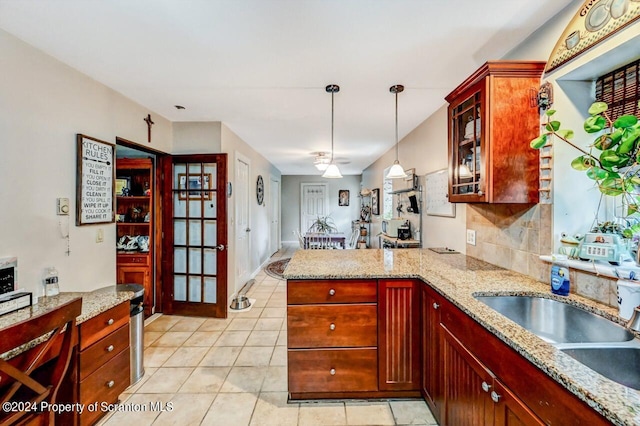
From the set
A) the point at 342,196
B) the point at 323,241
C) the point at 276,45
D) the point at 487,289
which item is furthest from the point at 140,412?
the point at 342,196

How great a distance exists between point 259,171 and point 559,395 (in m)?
5.48

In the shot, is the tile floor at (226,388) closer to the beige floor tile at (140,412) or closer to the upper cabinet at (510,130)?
the beige floor tile at (140,412)

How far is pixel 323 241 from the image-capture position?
19.2 feet

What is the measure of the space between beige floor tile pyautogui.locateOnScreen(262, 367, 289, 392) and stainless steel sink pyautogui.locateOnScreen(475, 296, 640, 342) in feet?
5.09

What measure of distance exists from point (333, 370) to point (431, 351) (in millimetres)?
645

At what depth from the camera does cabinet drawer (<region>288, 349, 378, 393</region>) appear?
189cm

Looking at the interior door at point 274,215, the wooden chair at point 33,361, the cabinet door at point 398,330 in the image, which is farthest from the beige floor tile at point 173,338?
the interior door at point 274,215

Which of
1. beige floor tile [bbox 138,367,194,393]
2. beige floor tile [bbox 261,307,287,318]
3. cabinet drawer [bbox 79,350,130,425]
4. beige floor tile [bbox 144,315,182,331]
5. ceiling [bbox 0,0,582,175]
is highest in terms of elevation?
ceiling [bbox 0,0,582,175]

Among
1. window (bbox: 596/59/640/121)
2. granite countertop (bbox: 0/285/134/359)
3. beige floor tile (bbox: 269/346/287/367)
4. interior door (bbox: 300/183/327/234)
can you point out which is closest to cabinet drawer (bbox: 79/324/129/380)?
granite countertop (bbox: 0/285/134/359)

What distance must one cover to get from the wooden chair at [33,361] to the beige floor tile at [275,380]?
1.25 m

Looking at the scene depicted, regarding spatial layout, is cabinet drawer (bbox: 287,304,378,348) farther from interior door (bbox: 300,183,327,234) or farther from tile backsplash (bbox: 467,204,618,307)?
interior door (bbox: 300,183,327,234)

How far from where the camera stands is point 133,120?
111 inches

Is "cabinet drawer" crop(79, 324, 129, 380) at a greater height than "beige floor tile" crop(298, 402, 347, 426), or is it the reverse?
"cabinet drawer" crop(79, 324, 129, 380)

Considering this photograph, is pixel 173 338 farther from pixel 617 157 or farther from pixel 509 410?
pixel 617 157
